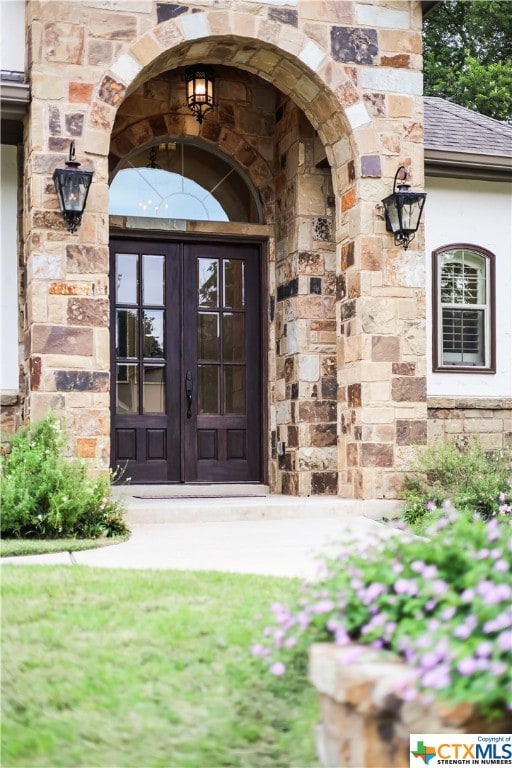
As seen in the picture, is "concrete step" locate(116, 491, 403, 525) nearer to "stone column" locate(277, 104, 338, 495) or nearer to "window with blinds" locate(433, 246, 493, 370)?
"stone column" locate(277, 104, 338, 495)

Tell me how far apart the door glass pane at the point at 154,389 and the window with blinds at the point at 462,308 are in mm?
2928

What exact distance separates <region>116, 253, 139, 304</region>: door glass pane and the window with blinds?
319 centimetres

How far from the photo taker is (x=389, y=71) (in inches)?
335

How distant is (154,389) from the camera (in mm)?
9391

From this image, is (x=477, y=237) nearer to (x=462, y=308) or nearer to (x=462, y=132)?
(x=462, y=308)

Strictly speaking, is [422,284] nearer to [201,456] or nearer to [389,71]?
[389,71]

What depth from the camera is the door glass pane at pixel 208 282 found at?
31.5 ft

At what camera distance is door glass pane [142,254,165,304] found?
9.43 meters

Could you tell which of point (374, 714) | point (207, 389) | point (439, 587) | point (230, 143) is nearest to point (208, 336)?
point (207, 389)

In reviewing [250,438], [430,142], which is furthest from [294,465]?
[430,142]

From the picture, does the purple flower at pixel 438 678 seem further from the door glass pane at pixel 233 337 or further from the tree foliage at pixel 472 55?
the tree foliage at pixel 472 55

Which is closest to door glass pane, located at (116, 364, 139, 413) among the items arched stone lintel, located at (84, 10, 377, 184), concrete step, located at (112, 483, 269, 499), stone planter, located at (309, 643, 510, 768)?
concrete step, located at (112, 483, 269, 499)

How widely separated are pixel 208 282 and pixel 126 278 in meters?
0.86

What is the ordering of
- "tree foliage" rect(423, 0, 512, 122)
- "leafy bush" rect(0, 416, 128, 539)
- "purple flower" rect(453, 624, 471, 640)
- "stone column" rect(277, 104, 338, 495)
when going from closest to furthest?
"purple flower" rect(453, 624, 471, 640)
"leafy bush" rect(0, 416, 128, 539)
"stone column" rect(277, 104, 338, 495)
"tree foliage" rect(423, 0, 512, 122)
